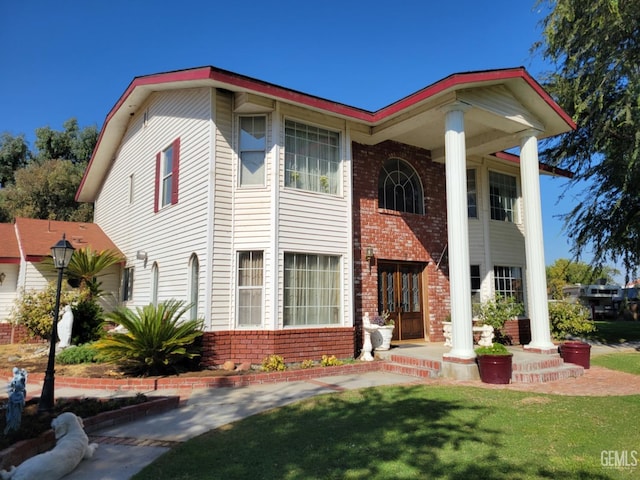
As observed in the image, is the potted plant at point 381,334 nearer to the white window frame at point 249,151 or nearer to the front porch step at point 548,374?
the front porch step at point 548,374

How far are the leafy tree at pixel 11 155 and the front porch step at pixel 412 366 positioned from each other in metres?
31.4

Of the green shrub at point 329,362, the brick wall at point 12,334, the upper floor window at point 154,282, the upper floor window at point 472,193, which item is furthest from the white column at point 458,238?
the brick wall at point 12,334

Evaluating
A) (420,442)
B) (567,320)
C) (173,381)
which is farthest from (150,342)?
(567,320)

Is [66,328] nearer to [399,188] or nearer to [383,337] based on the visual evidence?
[383,337]

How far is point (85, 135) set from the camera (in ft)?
104

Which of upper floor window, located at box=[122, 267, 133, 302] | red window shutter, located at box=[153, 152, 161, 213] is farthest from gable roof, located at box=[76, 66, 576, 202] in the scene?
upper floor window, located at box=[122, 267, 133, 302]

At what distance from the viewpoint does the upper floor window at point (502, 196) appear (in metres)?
14.8

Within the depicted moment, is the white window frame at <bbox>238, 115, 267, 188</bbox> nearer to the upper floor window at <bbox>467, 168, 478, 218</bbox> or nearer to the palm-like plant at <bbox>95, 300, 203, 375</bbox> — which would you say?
the palm-like plant at <bbox>95, 300, 203, 375</bbox>

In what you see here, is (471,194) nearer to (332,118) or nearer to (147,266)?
(332,118)

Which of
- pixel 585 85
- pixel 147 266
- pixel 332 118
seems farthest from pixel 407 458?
pixel 585 85

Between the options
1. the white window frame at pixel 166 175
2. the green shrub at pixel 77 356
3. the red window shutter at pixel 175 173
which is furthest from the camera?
the white window frame at pixel 166 175

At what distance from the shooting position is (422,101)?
991cm

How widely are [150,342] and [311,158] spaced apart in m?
5.32

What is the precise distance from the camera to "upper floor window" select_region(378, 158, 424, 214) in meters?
12.4
